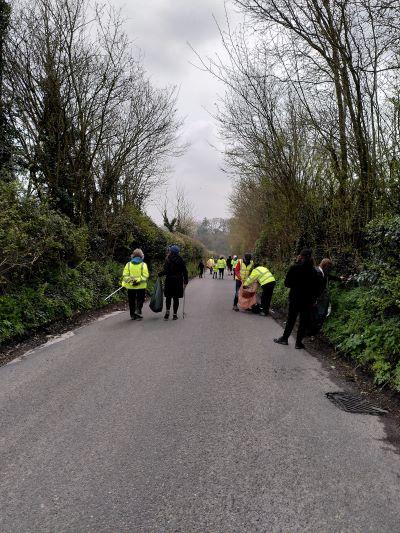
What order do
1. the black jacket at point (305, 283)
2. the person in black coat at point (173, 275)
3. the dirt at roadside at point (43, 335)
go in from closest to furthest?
the dirt at roadside at point (43, 335)
the black jacket at point (305, 283)
the person in black coat at point (173, 275)

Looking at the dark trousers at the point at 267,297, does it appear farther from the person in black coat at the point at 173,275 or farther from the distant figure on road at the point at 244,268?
the person in black coat at the point at 173,275

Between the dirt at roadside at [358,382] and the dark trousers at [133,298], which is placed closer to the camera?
the dirt at roadside at [358,382]

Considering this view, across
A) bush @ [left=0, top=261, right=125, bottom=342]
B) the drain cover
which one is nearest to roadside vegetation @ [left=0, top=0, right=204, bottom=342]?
bush @ [left=0, top=261, right=125, bottom=342]

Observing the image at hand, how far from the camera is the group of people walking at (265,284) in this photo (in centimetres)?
727

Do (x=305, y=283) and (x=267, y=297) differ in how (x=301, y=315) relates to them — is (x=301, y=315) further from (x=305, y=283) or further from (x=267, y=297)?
(x=267, y=297)

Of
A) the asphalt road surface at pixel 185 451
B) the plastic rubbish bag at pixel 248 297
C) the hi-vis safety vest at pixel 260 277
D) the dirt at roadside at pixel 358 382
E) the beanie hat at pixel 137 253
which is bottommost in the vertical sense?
the dirt at roadside at pixel 358 382

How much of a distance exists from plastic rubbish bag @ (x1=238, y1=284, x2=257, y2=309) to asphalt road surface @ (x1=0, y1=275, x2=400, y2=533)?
5.75 metres

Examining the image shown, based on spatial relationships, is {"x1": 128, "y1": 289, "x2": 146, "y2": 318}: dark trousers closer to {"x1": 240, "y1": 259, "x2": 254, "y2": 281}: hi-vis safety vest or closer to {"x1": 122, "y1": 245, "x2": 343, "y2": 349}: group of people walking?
{"x1": 122, "y1": 245, "x2": 343, "y2": 349}: group of people walking

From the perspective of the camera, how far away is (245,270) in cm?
1221

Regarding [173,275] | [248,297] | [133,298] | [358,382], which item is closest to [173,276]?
[173,275]

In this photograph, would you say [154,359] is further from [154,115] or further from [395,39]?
[154,115]

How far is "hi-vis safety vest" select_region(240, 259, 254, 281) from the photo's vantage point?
1205cm

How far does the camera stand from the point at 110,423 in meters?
3.89

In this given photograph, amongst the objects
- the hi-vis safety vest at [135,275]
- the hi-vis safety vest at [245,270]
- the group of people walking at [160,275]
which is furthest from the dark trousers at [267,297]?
the hi-vis safety vest at [135,275]
